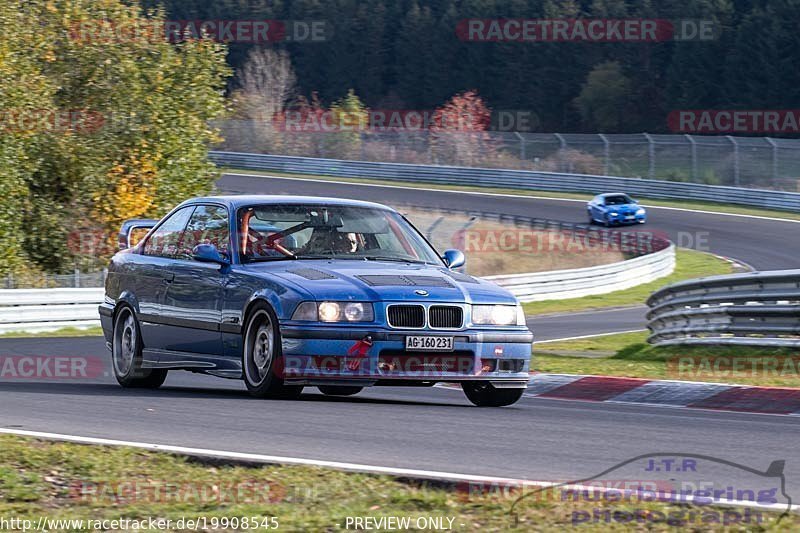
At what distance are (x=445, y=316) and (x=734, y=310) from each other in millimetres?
6207

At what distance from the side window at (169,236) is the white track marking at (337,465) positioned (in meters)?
3.44

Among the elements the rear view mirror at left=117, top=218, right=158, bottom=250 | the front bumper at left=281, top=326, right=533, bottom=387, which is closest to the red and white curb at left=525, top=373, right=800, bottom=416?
the front bumper at left=281, top=326, right=533, bottom=387

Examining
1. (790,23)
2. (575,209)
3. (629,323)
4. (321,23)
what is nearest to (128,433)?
(629,323)

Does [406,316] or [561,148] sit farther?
[561,148]

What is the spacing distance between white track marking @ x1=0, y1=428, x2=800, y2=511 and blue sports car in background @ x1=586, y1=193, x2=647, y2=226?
39707 mm

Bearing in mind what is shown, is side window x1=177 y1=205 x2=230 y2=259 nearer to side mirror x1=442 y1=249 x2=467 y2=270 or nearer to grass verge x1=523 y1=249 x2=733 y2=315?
side mirror x1=442 y1=249 x2=467 y2=270

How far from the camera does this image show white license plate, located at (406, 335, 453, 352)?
340 inches

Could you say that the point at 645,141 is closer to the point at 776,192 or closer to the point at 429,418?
the point at 776,192

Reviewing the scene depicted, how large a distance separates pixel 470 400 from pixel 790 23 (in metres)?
72.3

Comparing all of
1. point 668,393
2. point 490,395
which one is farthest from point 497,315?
point 668,393

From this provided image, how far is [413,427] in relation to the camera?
7559 mm

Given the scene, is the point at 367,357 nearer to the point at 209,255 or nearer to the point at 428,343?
the point at 428,343

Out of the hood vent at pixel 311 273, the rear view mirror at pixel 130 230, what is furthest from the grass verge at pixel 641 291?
the hood vent at pixel 311 273

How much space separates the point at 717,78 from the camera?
81.2 metres
